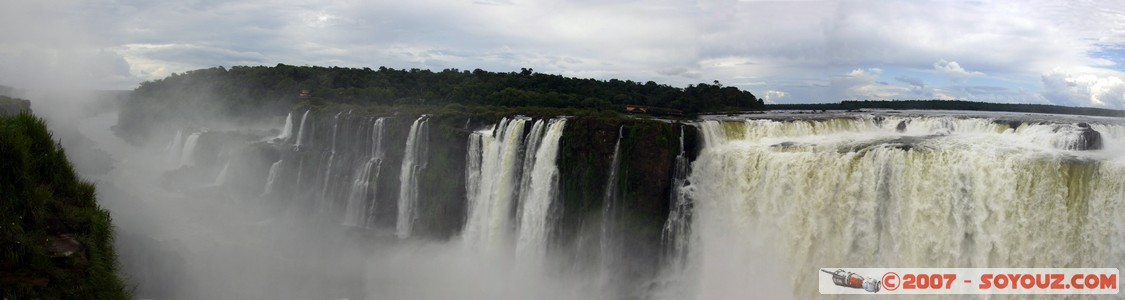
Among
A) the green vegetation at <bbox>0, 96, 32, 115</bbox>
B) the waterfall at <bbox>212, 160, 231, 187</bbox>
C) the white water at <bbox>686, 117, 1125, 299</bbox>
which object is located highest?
the green vegetation at <bbox>0, 96, 32, 115</bbox>

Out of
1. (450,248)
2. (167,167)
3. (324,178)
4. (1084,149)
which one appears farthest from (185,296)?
(167,167)

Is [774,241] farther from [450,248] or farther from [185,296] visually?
[185,296]

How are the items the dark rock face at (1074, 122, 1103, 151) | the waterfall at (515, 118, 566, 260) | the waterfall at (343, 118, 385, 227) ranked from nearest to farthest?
the dark rock face at (1074, 122, 1103, 151) → the waterfall at (515, 118, 566, 260) → the waterfall at (343, 118, 385, 227)

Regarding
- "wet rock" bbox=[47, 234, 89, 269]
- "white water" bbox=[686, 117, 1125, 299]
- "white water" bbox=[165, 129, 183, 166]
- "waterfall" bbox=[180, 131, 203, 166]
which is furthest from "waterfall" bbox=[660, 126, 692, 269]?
"white water" bbox=[165, 129, 183, 166]

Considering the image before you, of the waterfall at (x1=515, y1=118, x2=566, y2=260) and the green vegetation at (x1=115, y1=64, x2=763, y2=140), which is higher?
the green vegetation at (x1=115, y1=64, x2=763, y2=140)

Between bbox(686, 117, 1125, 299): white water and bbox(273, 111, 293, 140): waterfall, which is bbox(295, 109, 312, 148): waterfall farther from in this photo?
bbox(686, 117, 1125, 299): white water

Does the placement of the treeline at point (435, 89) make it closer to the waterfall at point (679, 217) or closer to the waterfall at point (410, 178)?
the waterfall at point (410, 178)

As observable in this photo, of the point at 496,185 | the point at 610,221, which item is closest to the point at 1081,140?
the point at 610,221

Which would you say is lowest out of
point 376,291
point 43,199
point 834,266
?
point 376,291
